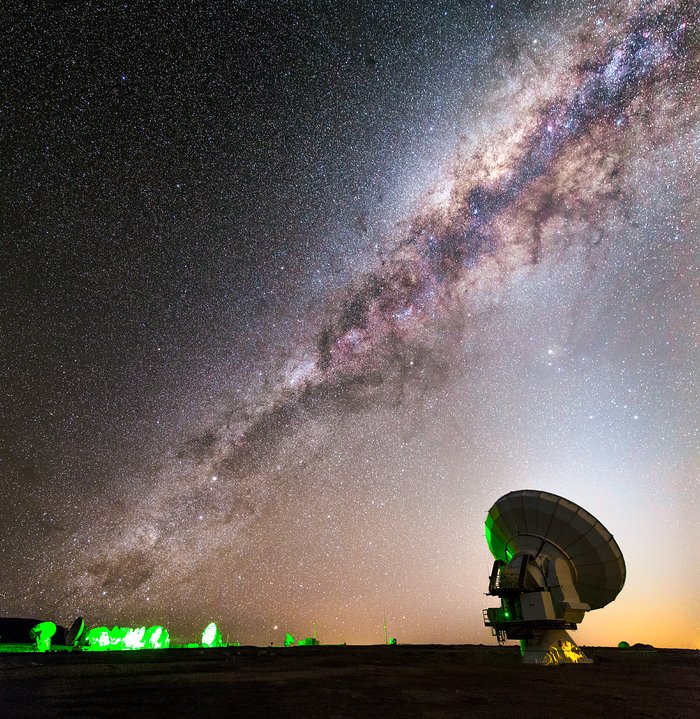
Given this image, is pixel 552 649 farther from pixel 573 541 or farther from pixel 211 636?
pixel 211 636

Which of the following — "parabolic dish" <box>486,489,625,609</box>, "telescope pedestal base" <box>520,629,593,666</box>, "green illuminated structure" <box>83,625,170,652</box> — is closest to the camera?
"telescope pedestal base" <box>520,629,593,666</box>

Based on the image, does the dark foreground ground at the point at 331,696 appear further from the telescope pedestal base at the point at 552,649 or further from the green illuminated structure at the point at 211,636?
the green illuminated structure at the point at 211,636

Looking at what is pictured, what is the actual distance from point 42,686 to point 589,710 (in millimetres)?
14717

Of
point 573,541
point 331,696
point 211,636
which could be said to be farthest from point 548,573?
point 211,636

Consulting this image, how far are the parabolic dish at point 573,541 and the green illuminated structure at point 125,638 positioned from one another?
40511 mm

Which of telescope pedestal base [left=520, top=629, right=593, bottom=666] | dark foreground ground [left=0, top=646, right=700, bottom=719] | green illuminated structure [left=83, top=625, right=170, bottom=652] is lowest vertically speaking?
dark foreground ground [left=0, top=646, right=700, bottom=719]

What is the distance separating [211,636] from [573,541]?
4561 cm

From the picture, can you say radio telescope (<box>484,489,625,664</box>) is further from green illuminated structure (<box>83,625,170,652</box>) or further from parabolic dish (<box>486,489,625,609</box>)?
green illuminated structure (<box>83,625,170,652</box>)

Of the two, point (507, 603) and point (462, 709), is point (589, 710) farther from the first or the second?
point (507, 603)

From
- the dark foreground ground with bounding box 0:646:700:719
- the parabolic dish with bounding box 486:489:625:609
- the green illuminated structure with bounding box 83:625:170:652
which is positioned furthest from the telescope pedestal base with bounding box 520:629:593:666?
the green illuminated structure with bounding box 83:625:170:652

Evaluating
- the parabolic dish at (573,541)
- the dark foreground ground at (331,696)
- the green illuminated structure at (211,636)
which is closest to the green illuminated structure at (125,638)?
the green illuminated structure at (211,636)

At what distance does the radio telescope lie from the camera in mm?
25578

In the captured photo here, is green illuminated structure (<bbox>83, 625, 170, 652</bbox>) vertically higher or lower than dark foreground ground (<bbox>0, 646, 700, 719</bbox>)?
higher

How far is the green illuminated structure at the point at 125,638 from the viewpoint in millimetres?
48562
